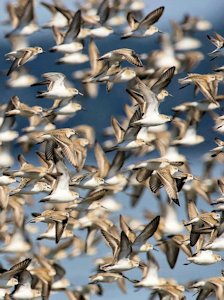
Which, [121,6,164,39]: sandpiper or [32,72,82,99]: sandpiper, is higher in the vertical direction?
[121,6,164,39]: sandpiper

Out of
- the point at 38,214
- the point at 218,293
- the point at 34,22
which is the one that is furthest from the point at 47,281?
the point at 34,22

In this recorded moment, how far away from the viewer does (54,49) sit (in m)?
23.3

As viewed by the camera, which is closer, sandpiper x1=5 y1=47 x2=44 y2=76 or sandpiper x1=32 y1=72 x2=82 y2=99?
sandpiper x1=32 y1=72 x2=82 y2=99

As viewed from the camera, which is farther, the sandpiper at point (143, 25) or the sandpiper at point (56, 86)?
the sandpiper at point (143, 25)

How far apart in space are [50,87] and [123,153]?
1886mm

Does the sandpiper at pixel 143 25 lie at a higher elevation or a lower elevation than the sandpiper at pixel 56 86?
higher

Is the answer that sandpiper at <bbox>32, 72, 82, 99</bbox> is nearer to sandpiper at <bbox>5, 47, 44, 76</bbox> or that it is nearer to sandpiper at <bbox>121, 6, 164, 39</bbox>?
sandpiper at <bbox>5, 47, 44, 76</bbox>

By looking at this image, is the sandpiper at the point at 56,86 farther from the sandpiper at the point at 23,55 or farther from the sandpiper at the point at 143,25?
the sandpiper at the point at 143,25

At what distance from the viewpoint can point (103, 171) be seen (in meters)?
23.2

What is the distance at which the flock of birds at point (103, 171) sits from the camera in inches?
854

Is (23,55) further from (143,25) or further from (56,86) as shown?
(143,25)

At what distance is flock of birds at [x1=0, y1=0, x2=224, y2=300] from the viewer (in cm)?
2170

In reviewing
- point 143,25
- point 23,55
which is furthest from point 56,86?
point 143,25

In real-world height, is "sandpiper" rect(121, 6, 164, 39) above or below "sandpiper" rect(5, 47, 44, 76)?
above
